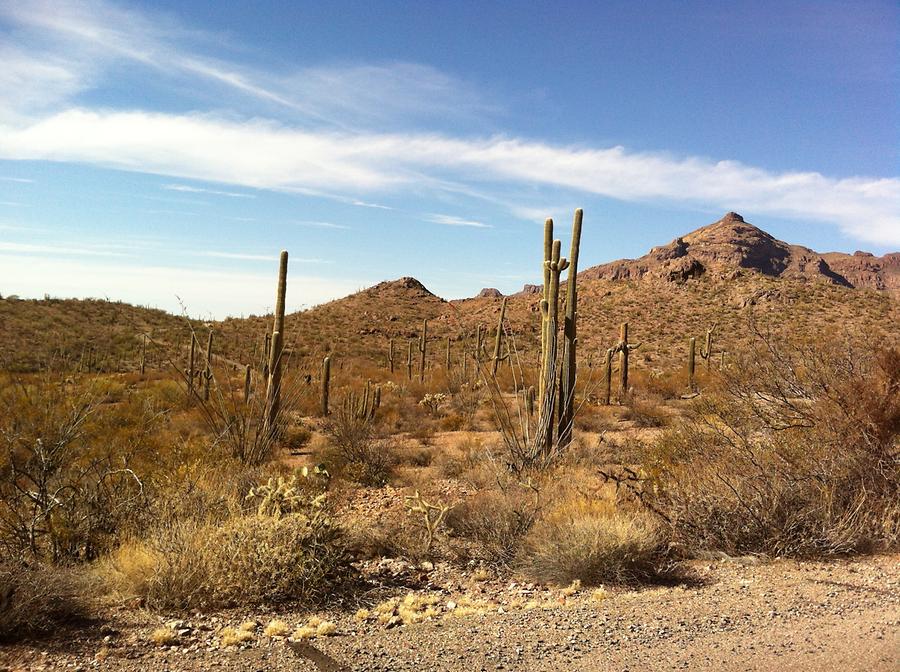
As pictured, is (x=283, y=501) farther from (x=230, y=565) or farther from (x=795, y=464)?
(x=795, y=464)

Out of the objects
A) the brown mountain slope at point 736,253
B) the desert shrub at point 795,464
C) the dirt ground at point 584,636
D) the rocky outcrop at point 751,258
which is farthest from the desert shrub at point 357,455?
the brown mountain slope at point 736,253

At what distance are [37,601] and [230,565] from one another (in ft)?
4.53

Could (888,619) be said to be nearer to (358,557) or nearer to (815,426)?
(815,426)

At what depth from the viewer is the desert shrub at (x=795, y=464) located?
6.52 metres

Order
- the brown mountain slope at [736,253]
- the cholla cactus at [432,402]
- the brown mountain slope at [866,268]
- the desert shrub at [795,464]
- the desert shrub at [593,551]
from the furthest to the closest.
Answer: the brown mountain slope at [866,268], the brown mountain slope at [736,253], the cholla cactus at [432,402], the desert shrub at [795,464], the desert shrub at [593,551]

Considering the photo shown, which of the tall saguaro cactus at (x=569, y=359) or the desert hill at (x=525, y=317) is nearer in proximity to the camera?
the tall saguaro cactus at (x=569, y=359)

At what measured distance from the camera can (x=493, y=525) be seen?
23.3ft

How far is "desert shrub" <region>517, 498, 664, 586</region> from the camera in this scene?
604 centimetres

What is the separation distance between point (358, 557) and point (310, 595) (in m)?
1.31

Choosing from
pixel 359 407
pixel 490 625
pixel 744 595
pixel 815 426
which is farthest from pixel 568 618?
pixel 359 407

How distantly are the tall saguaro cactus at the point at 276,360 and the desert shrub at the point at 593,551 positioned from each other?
5410 mm

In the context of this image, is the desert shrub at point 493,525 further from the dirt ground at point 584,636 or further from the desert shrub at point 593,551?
the dirt ground at point 584,636

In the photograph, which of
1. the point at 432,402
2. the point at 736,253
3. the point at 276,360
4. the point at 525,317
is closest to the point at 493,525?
the point at 276,360

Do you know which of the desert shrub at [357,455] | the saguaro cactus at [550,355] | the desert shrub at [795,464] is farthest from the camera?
the desert shrub at [357,455]
